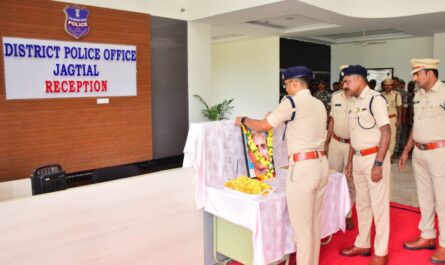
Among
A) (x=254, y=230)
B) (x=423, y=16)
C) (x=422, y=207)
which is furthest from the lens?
(x=423, y=16)

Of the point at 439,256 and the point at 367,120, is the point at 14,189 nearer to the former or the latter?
the point at 367,120

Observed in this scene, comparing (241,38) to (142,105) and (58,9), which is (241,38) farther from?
(58,9)

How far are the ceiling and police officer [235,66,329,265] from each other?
3.68 metres

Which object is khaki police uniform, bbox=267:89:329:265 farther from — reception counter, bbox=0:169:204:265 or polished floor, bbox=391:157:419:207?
polished floor, bbox=391:157:419:207

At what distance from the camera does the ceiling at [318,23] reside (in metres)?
6.63

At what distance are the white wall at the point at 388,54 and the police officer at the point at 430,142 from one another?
27.5ft

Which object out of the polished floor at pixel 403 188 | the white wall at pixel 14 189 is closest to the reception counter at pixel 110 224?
the white wall at pixel 14 189

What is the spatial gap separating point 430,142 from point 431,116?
216 mm

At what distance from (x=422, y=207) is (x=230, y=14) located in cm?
465

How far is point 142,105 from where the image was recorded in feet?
21.7

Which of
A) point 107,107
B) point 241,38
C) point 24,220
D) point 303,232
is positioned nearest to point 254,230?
point 303,232

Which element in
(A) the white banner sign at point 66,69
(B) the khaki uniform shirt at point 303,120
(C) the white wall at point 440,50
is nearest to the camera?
(B) the khaki uniform shirt at point 303,120

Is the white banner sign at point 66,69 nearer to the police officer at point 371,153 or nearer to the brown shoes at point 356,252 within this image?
the police officer at point 371,153

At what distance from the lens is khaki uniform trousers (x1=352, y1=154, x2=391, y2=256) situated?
2.97m
